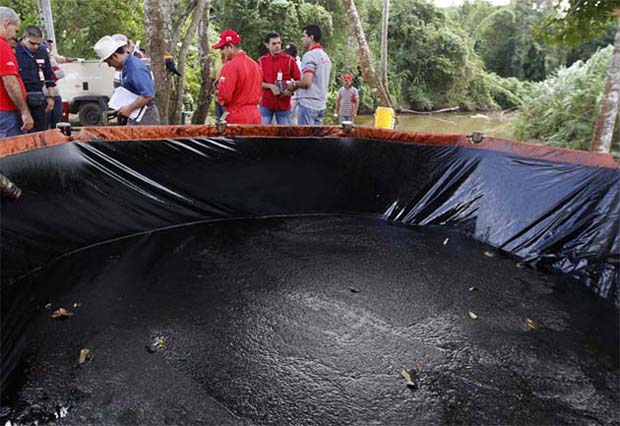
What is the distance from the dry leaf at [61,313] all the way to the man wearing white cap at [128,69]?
2.05 m

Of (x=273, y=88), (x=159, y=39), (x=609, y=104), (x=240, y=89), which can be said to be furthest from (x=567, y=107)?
(x=159, y=39)

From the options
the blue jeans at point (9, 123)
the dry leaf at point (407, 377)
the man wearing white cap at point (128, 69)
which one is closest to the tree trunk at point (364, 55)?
the man wearing white cap at point (128, 69)

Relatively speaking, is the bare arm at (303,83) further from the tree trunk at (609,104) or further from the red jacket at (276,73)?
the tree trunk at (609,104)

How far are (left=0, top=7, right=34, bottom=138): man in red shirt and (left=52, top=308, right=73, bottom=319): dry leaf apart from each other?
2.31 metres

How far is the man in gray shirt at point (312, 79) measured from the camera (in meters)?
5.05

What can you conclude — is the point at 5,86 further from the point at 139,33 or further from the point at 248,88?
the point at 139,33

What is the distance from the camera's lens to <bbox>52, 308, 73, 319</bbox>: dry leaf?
250 centimetres

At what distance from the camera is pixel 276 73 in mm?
5223

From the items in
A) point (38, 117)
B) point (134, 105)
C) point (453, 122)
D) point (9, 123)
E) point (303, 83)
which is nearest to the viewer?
point (134, 105)

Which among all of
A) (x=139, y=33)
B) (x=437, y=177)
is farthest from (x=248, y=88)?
(x=139, y=33)

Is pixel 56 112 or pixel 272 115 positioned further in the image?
pixel 56 112

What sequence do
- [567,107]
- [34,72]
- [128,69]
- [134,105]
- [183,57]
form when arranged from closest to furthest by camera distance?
1. [128,69]
2. [134,105]
3. [34,72]
4. [183,57]
5. [567,107]

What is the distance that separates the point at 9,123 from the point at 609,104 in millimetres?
5991

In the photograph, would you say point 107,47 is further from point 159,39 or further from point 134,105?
point 159,39
